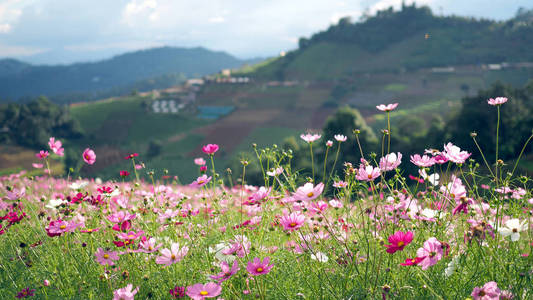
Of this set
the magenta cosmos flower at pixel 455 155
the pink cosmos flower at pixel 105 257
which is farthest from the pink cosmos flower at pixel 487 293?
the pink cosmos flower at pixel 105 257

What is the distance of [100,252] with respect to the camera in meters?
2.59

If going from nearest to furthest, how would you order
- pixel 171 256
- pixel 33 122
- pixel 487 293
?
pixel 487 293
pixel 171 256
pixel 33 122

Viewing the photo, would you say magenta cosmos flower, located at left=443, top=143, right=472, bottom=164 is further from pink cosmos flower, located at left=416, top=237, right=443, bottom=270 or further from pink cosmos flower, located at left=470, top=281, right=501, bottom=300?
pink cosmos flower, located at left=470, top=281, right=501, bottom=300

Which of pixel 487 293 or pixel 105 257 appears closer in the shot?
pixel 487 293

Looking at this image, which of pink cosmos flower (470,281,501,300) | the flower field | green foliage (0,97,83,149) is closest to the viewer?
pink cosmos flower (470,281,501,300)

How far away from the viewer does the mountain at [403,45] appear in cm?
8794

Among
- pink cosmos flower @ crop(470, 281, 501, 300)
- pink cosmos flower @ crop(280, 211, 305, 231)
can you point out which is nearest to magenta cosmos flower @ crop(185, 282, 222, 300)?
pink cosmos flower @ crop(280, 211, 305, 231)

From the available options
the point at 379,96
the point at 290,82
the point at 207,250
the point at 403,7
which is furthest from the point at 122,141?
the point at 403,7

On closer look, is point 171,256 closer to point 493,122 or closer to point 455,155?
point 455,155

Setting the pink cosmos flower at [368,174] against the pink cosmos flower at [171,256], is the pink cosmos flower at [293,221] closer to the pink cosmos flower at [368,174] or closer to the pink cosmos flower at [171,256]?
the pink cosmos flower at [368,174]

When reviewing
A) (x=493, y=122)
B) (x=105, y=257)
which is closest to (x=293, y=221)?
(x=105, y=257)

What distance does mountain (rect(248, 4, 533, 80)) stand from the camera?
3462 inches

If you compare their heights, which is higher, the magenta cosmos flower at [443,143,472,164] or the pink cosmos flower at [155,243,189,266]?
the magenta cosmos flower at [443,143,472,164]

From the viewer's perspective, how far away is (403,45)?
111m
